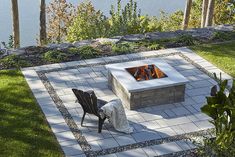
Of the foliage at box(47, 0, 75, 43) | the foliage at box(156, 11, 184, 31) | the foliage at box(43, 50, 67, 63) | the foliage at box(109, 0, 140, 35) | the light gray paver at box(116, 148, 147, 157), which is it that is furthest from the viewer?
the foliage at box(156, 11, 184, 31)

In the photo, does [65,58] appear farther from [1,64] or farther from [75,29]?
[75,29]

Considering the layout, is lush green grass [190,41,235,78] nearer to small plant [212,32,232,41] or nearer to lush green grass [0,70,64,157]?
small plant [212,32,232,41]

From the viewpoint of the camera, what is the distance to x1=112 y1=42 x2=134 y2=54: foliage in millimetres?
12914

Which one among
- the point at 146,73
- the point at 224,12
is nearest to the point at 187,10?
the point at 224,12

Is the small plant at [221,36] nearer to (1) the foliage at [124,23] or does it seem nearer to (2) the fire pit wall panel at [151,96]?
(1) the foliage at [124,23]

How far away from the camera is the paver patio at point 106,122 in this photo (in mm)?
8391

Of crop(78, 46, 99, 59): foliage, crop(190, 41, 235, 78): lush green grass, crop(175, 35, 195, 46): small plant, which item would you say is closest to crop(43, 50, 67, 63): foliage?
crop(78, 46, 99, 59): foliage

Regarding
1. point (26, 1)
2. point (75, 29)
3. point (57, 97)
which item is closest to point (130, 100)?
point (57, 97)

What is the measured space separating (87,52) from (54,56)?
3.23ft

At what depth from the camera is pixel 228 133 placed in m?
7.20

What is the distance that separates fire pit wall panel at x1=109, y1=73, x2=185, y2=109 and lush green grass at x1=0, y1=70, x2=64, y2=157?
1902 millimetres

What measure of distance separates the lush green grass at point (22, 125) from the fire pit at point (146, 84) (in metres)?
1.91

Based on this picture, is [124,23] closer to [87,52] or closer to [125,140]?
[87,52]

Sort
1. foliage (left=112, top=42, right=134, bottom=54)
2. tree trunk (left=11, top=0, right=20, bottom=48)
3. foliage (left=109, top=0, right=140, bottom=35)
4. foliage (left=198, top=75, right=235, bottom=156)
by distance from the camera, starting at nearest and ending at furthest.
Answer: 1. foliage (left=198, top=75, right=235, bottom=156)
2. foliage (left=112, top=42, right=134, bottom=54)
3. tree trunk (left=11, top=0, right=20, bottom=48)
4. foliage (left=109, top=0, right=140, bottom=35)
